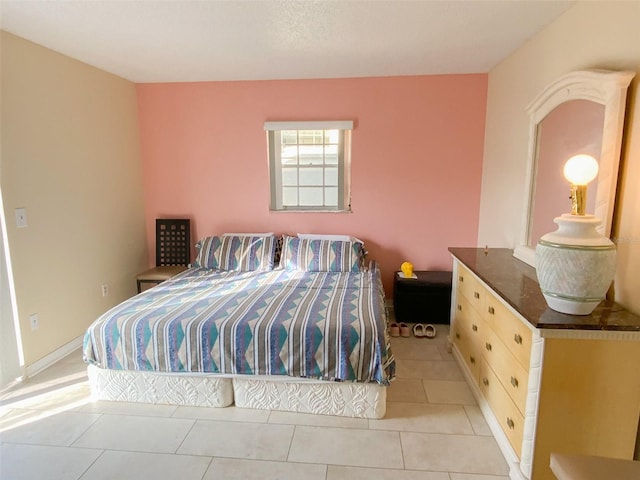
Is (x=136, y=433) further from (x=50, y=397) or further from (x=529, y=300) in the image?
(x=529, y=300)

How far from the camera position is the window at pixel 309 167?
3.77 meters

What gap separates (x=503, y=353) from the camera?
1924mm

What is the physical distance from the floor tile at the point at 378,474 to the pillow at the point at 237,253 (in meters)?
2.03

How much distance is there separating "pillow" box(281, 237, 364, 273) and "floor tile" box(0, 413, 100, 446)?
1.90m

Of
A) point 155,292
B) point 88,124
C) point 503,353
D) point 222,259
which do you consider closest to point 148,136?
point 88,124

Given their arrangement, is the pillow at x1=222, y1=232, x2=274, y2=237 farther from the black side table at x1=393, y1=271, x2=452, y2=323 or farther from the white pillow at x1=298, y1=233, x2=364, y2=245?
the black side table at x1=393, y1=271, x2=452, y2=323

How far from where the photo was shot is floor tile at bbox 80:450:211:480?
177 centimetres

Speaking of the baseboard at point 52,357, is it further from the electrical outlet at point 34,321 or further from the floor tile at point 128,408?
the floor tile at point 128,408

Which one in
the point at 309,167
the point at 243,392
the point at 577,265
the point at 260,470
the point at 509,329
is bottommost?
the point at 260,470

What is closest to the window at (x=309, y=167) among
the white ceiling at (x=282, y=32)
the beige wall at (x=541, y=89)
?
the white ceiling at (x=282, y=32)

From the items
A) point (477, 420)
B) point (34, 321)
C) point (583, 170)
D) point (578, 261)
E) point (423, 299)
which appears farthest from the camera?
point (423, 299)

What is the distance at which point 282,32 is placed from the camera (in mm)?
2514

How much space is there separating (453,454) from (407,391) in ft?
1.85

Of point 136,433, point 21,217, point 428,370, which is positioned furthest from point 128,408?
point 428,370
